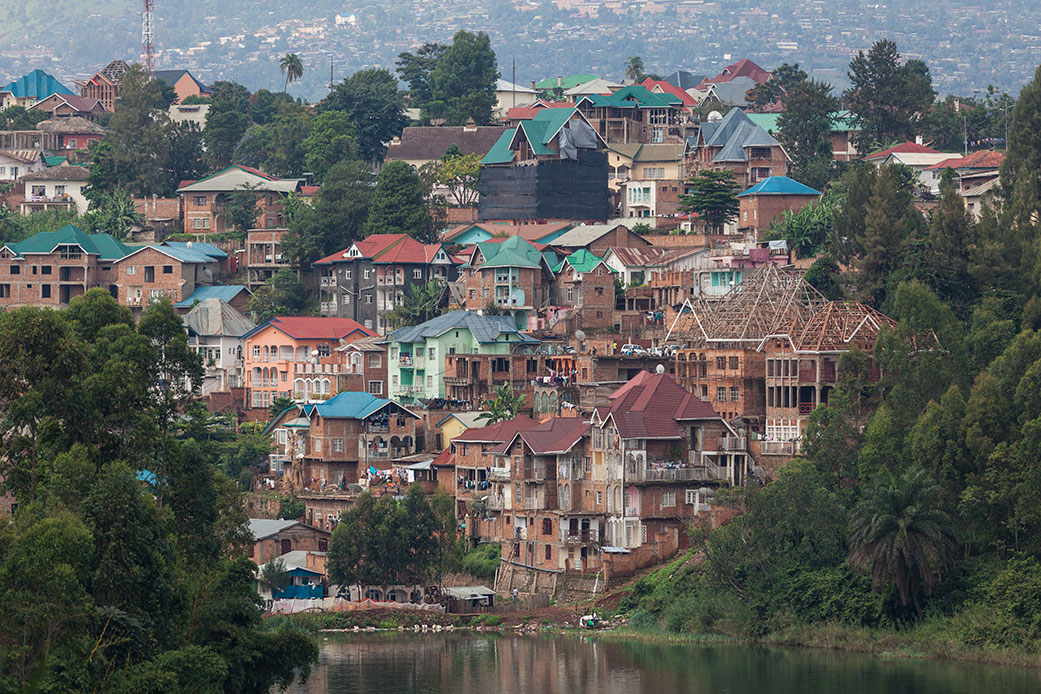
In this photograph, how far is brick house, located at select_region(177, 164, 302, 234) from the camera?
129000mm

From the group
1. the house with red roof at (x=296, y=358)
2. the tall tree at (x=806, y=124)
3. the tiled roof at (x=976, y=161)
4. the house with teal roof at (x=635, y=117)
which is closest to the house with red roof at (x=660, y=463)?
the house with red roof at (x=296, y=358)

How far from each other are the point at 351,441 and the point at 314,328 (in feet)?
41.5

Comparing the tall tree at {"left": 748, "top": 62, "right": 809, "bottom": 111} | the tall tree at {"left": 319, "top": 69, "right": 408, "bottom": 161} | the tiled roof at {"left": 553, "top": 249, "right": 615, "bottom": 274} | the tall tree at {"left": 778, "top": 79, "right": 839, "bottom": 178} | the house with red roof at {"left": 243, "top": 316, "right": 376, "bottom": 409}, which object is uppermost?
the tall tree at {"left": 748, "top": 62, "right": 809, "bottom": 111}

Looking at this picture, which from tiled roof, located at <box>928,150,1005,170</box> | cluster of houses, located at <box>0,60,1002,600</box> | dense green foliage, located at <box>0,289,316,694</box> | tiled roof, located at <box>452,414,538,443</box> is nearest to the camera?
dense green foliage, located at <box>0,289,316,694</box>

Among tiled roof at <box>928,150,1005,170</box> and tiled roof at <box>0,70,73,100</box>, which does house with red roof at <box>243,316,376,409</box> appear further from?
tiled roof at <box>0,70,73,100</box>

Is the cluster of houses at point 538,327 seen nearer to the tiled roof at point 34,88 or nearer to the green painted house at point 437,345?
the green painted house at point 437,345

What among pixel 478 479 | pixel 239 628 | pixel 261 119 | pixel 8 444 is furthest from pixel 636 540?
pixel 261 119

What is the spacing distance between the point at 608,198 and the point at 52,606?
77792mm

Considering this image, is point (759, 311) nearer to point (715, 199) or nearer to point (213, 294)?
point (715, 199)

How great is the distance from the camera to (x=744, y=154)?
119m

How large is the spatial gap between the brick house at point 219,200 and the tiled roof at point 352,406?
29444 mm

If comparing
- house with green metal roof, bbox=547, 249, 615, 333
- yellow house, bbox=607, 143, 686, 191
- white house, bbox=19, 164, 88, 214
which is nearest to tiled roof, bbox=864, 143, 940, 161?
yellow house, bbox=607, 143, 686, 191

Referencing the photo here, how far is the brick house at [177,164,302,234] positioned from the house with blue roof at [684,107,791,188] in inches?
1021

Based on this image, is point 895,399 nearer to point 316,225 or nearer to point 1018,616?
point 1018,616
